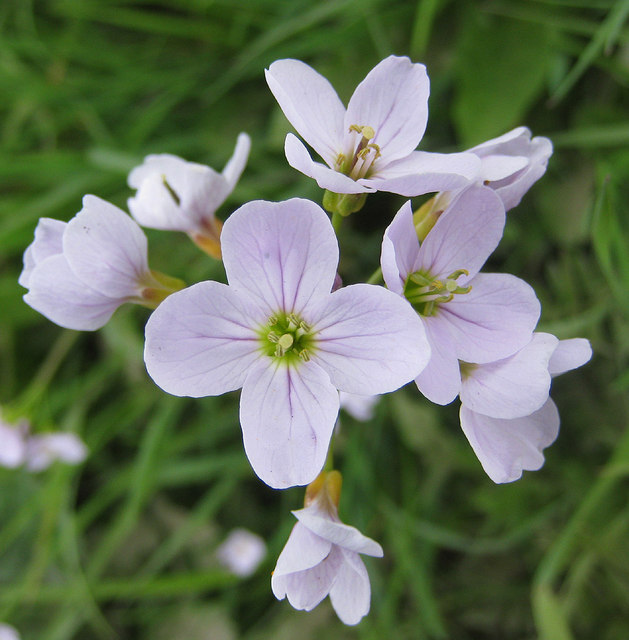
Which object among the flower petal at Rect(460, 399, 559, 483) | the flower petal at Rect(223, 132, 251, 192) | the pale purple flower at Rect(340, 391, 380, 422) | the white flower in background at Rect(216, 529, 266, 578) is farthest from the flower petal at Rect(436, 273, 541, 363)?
the white flower in background at Rect(216, 529, 266, 578)

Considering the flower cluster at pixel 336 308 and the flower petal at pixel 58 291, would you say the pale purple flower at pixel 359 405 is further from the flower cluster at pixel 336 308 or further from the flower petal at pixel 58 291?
the flower petal at pixel 58 291

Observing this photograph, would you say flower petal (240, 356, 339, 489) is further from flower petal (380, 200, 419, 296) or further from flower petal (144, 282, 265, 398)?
flower petal (380, 200, 419, 296)

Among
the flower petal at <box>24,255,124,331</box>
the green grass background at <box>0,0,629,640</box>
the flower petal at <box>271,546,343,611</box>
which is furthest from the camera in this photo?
the green grass background at <box>0,0,629,640</box>

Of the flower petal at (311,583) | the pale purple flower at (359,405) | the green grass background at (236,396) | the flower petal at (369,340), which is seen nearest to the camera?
the flower petal at (369,340)

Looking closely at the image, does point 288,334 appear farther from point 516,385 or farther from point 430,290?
point 516,385

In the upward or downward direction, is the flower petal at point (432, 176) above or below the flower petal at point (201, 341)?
above

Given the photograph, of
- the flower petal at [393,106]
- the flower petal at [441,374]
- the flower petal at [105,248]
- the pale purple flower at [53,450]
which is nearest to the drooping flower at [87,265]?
Answer: the flower petal at [105,248]

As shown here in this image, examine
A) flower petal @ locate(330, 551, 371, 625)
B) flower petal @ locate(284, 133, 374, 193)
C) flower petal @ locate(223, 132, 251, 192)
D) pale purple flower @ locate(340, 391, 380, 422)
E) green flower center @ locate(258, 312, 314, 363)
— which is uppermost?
flower petal @ locate(284, 133, 374, 193)
